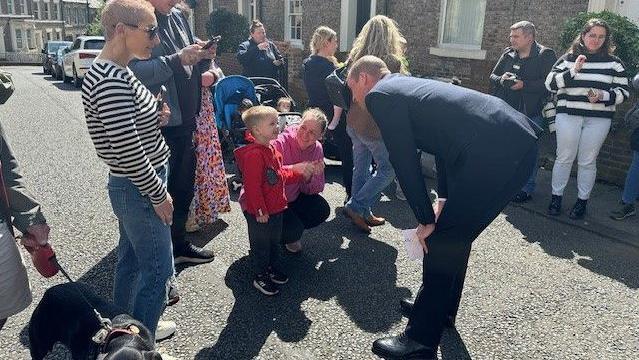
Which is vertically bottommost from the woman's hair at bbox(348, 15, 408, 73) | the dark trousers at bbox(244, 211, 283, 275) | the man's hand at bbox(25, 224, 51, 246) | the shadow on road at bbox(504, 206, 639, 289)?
the shadow on road at bbox(504, 206, 639, 289)

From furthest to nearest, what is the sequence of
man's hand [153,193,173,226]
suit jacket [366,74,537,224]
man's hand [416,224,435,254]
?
1. man's hand [416,224,435,254]
2. suit jacket [366,74,537,224]
3. man's hand [153,193,173,226]

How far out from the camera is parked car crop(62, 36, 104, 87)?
18000 millimetres

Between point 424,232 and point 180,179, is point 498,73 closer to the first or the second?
point 424,232

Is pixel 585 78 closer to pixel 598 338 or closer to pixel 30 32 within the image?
pixel 598 338

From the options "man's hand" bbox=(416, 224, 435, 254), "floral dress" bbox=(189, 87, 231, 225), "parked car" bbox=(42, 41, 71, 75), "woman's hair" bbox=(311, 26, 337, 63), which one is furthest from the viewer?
"parked car" bbox=(42, 41, 71, 75)

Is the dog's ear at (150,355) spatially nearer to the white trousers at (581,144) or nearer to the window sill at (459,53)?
the white trousers at (581,144)

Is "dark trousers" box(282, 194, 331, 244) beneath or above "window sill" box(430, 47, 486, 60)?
beneath

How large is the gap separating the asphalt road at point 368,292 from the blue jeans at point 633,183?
31.6 inches

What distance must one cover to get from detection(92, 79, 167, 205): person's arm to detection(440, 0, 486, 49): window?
353 inches

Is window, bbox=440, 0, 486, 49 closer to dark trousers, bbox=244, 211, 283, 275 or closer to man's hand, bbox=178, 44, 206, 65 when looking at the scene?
dark trousers, bbox=244, 211, 283, 275

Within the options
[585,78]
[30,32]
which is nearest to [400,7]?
[585,78]

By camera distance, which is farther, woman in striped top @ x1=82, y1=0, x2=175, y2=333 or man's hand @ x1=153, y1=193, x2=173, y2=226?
man's hand @ x1=153, y1=193, x2=173, y2=226

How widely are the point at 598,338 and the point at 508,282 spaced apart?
2.69 ft

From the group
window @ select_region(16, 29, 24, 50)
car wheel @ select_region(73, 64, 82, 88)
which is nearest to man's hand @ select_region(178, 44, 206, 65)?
car wheel @ select_region(73, 64, 82, 88)
